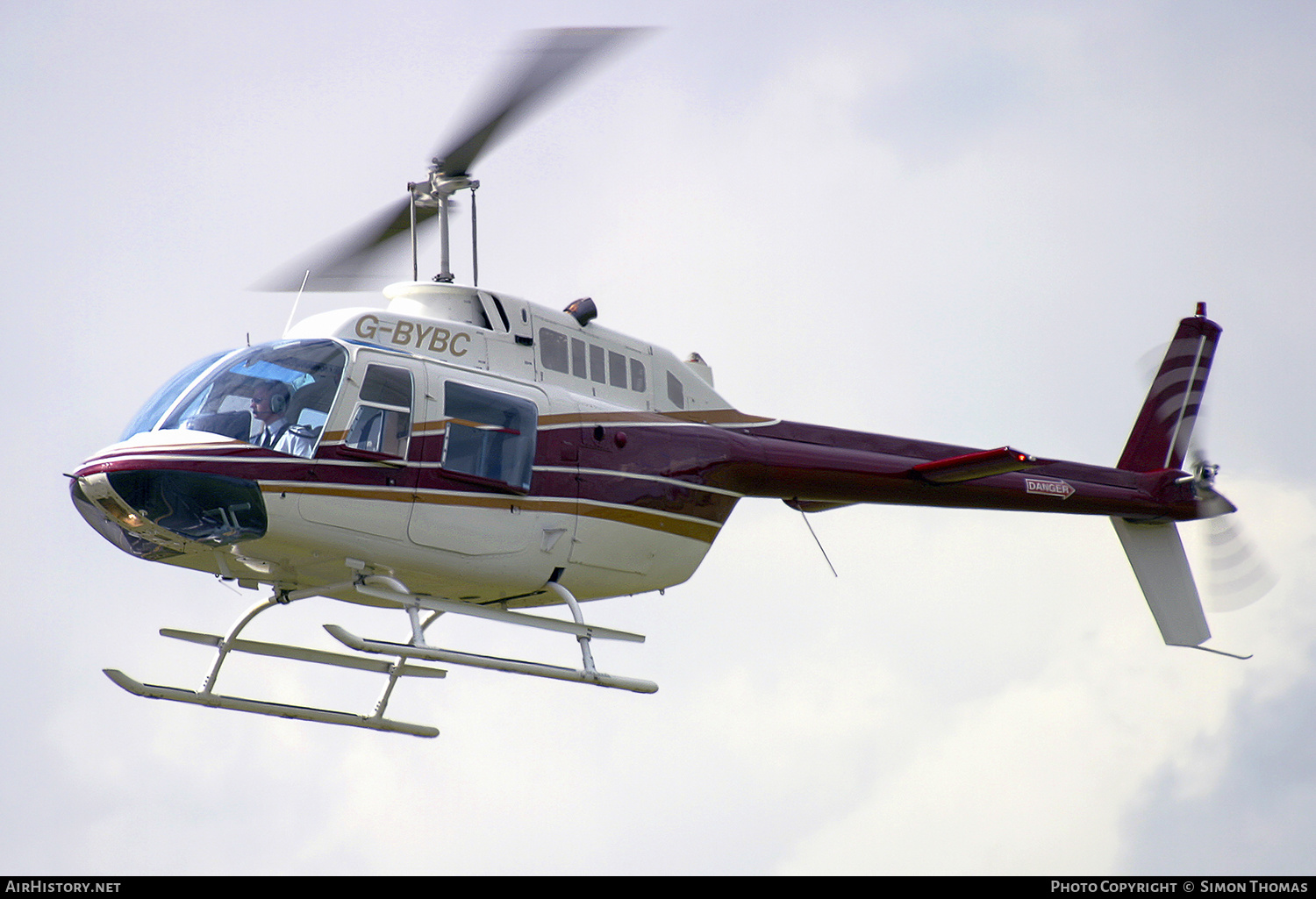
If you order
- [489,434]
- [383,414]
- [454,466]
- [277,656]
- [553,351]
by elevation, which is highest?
[553,351]

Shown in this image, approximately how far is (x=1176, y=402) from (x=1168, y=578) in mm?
2204

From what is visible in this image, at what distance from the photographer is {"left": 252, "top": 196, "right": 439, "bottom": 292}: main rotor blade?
A: 1576 centimetres

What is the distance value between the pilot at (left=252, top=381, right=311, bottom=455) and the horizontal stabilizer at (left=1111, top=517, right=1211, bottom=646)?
36.1 ft

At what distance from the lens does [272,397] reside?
41.3 ft

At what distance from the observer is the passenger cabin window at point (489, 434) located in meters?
13.3

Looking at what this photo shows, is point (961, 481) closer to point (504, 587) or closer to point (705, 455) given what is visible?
point (705, 455)

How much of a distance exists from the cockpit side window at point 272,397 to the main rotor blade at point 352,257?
316 cm

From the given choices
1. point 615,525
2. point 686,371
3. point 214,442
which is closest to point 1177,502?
point 686,371

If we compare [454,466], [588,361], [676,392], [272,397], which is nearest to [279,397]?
[272,397]

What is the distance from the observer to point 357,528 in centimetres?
1280

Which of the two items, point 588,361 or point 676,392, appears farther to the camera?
point 676,392

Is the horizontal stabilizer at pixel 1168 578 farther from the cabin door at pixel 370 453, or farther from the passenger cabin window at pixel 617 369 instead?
the cabin door at pixel 370 453

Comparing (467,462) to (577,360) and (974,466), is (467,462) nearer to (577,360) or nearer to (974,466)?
(577,360)

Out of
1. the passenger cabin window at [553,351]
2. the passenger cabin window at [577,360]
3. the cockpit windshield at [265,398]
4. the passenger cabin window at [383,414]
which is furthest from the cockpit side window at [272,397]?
the passenger cabin window at [577,360]
